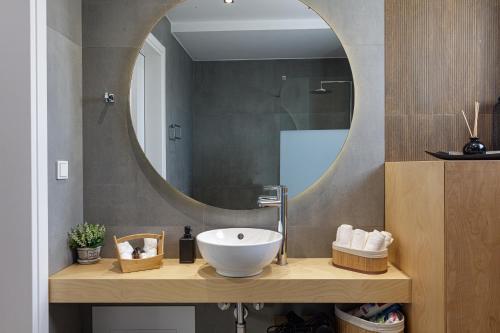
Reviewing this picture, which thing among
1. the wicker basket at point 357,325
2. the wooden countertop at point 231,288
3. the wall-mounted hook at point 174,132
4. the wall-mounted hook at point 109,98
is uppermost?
the wall-mounted hook at point 109,98

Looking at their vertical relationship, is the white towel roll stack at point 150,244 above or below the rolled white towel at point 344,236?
below

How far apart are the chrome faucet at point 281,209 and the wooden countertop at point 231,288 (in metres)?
0.15

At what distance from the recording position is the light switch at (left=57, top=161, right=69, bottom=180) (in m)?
1.68

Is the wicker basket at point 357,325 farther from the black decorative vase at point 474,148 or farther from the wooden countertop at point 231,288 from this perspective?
the black decorative vase at point 474,148

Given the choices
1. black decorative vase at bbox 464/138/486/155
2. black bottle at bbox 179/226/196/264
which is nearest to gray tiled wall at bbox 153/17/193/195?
black bottle at bbox 179/226/196/264

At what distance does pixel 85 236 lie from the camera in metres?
1.80

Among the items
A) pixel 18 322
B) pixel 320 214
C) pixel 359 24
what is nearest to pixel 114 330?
pixel 18 322

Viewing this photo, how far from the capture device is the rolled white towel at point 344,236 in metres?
1.74

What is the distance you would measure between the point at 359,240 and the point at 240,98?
935mm

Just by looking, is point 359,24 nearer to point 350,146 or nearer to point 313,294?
point 350,146

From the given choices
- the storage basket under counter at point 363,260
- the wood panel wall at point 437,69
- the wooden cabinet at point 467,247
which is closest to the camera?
the wooden cabinet at point 467,247

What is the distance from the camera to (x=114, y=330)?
1899 millimetres

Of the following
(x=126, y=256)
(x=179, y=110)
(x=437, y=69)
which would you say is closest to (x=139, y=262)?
(x=126, y=256)

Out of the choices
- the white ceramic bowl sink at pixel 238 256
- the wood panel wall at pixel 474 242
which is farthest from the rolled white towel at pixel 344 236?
the wood panel wall at pixel 474 242
